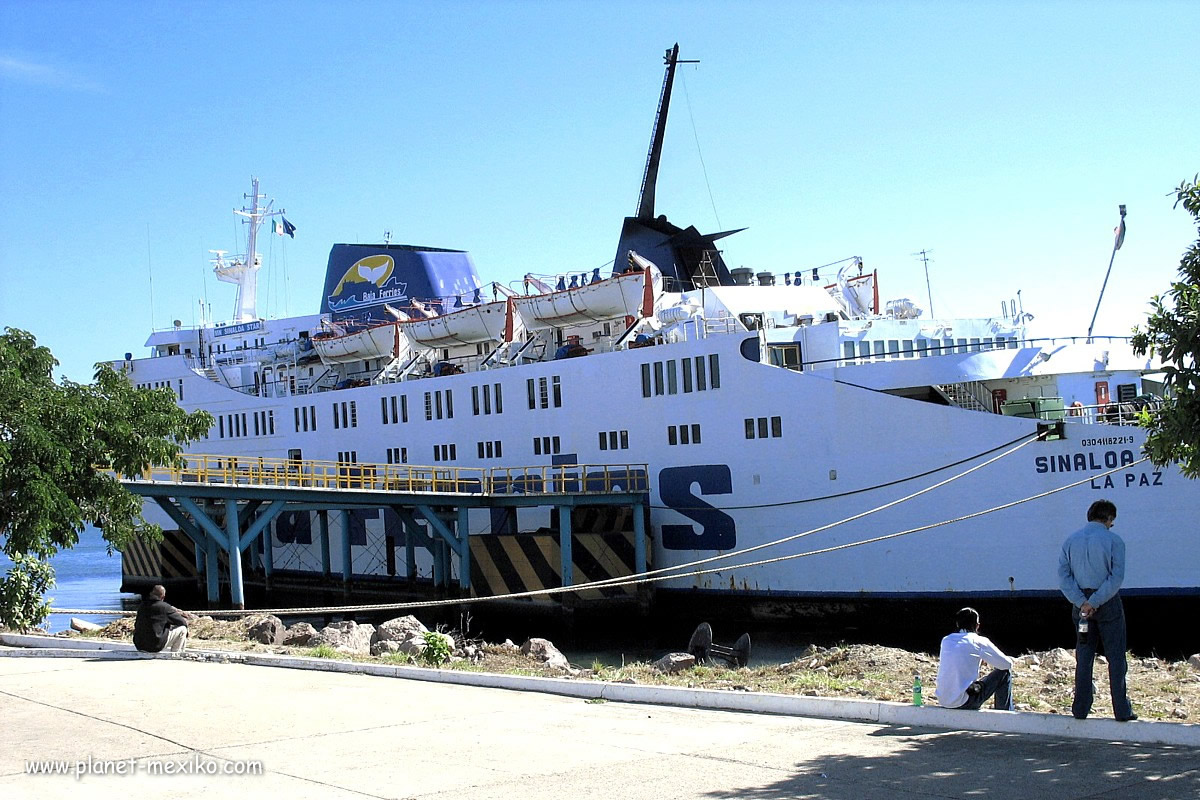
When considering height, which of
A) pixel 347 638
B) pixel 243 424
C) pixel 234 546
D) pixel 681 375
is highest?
pixel 243 424

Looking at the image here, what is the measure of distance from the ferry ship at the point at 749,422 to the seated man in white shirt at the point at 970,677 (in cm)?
1275

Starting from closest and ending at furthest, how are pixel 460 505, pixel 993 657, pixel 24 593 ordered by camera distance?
pixel 993 657
pixel 24 593
pixel 460 505

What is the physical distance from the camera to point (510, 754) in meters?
7.77

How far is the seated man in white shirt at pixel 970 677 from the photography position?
8.53 m

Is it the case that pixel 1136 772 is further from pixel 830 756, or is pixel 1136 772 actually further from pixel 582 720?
pixel 582 720

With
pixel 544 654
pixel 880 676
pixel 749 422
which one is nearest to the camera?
pixel 880 676

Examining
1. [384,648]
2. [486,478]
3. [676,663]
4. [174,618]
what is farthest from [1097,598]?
[486,478]

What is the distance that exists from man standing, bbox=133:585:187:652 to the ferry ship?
38.3ft

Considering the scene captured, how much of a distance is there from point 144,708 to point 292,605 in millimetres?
29760

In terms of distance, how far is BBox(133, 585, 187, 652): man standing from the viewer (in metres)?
13.8

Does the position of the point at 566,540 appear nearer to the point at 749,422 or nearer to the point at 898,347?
the point at 749,422

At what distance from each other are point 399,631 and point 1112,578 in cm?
1395

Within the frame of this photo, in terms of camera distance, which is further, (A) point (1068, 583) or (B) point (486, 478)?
(B) point (486, 478)

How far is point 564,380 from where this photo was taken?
31.5 meters
